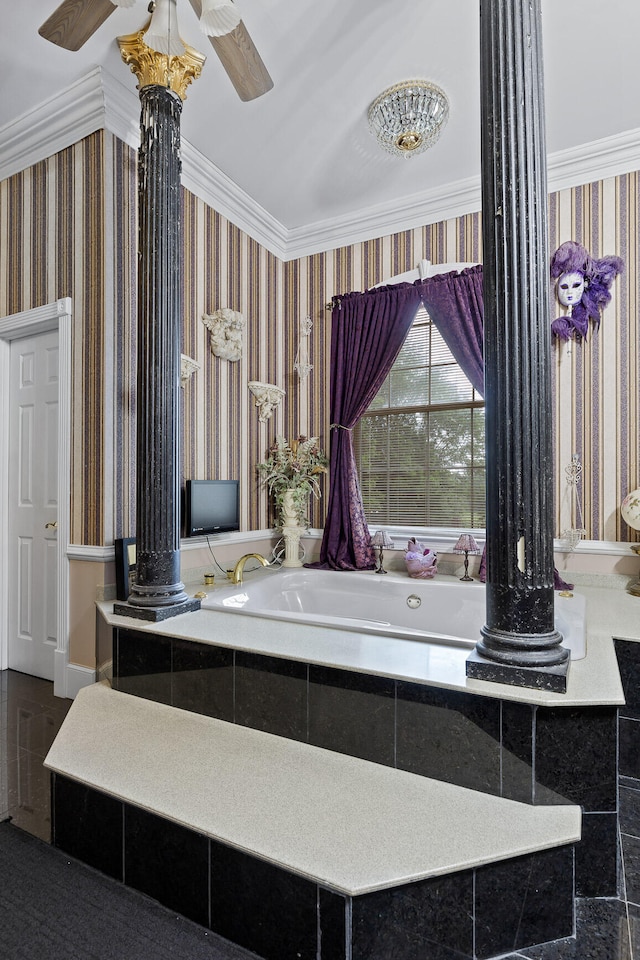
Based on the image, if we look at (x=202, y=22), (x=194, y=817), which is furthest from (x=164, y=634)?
(x=202, y=22)

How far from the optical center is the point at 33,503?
9.94 feet

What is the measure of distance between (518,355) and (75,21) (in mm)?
1947

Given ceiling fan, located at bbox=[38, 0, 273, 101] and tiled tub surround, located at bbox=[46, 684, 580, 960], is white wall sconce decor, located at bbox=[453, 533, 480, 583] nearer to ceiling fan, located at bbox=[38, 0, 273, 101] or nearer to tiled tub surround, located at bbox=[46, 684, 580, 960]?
tiled tub surround, located at bbox=[46, 684, 580, 960]

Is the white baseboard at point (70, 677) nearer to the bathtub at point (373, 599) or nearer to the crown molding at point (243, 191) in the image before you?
the bathtub at point (373, 599)

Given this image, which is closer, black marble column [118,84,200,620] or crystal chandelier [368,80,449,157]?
black marble column [118,84,200,620]

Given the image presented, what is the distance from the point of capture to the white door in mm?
2928

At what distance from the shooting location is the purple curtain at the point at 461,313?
322 cm

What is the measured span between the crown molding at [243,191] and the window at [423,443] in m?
0.72

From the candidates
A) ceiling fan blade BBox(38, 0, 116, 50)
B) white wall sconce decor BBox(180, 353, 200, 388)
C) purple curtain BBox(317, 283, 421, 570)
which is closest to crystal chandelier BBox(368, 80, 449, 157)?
purple curtain BBox(317, 283, 421, 570)

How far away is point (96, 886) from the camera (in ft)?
4.74

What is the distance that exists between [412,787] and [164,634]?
105cm

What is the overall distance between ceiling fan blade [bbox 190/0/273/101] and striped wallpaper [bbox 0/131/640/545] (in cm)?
100

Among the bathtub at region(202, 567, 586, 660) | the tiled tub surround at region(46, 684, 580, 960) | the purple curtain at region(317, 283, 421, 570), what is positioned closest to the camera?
the tiled tub surround at region(46, 684, 580, 960)

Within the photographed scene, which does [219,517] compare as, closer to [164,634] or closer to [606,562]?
[164,634]
